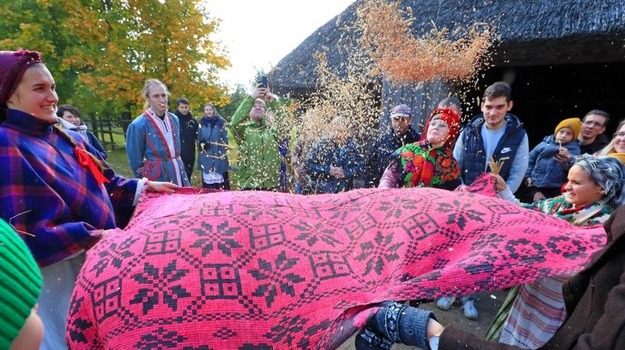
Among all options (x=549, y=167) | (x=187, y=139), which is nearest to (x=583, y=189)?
(x=549, y=167)

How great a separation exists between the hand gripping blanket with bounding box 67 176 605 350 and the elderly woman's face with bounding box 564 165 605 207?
80cm

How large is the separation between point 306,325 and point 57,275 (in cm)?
138

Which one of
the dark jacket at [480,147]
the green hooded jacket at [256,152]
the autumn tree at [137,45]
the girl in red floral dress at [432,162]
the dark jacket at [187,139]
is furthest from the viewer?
the autumn tree at [137,45]

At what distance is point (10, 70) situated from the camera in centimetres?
153

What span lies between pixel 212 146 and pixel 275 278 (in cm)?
469

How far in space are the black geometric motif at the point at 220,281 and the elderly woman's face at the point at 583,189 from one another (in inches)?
78.8

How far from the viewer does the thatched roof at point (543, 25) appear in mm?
4375

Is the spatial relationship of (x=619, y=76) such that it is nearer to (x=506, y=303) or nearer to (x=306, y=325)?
(x=506, y=303)

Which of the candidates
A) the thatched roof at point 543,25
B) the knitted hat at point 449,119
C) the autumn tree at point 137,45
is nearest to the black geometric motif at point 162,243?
the knitted hat at point 449,119

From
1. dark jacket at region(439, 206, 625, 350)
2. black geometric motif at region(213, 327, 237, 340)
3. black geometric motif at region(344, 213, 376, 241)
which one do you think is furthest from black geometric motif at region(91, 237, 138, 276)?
dark jacket at region(439, 206, 625, 350)

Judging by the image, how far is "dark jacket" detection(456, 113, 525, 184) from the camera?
9.86 feet

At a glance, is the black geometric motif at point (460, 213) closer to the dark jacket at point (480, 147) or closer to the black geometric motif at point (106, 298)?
the black geometric motif at point (106, 298)

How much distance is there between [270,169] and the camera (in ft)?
14.1

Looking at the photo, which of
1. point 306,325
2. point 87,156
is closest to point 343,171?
point 87,156
